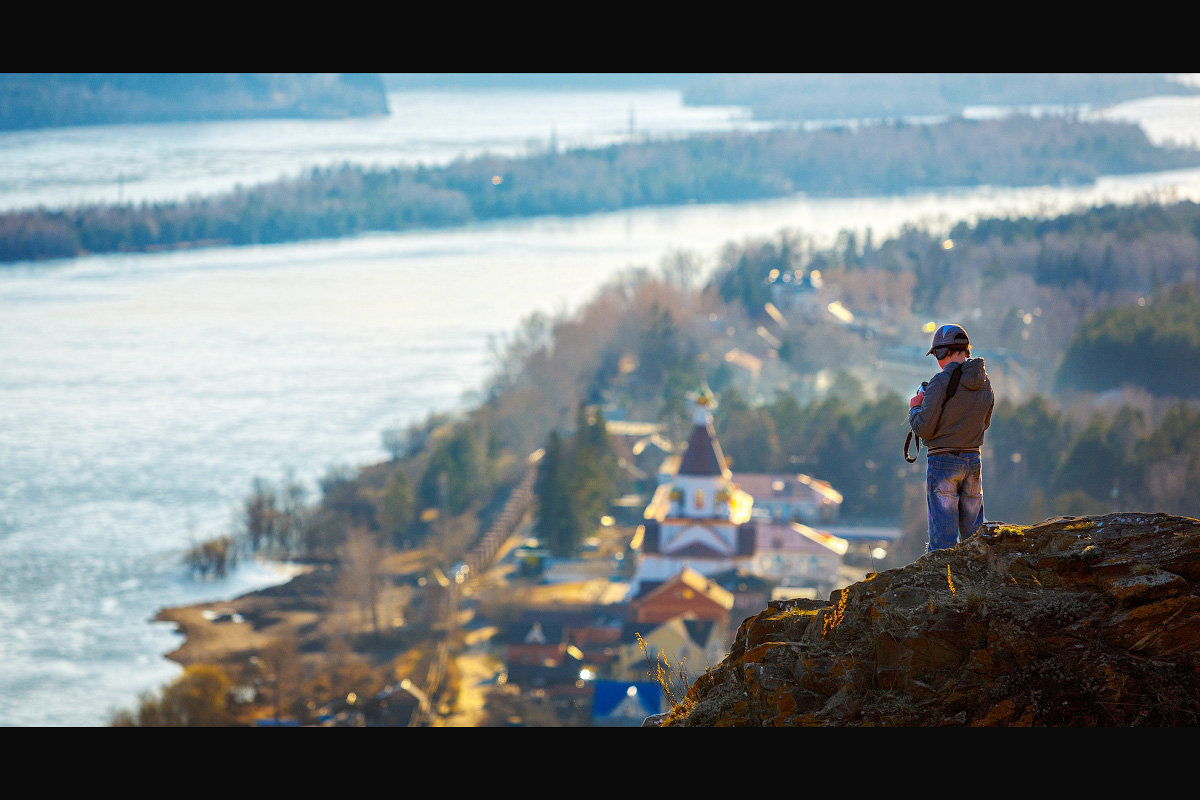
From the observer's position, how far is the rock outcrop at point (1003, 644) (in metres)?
3.35

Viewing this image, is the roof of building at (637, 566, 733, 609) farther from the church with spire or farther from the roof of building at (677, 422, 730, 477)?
the roof of building at (677, 422, 730, 477)

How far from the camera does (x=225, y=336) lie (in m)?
53.6

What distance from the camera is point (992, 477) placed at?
30.3 m

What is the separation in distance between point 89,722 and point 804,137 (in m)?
58.2

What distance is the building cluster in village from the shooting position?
19.0m

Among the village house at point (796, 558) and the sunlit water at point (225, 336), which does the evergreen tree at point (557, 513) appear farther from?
the sunlit water at point (225, 336)

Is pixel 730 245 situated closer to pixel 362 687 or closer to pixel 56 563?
Result: pixel 56 563

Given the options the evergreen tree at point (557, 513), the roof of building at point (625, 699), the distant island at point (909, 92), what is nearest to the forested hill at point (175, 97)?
the distant island at point (909, 92)

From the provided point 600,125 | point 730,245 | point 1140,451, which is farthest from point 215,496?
point 600,125

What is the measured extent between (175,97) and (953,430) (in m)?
54.7

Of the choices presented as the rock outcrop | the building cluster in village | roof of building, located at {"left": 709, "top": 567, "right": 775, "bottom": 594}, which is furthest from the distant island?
the rock outcrop

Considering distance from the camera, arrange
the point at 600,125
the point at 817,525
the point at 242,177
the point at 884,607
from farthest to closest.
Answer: the point at 600,125
the point at 242,177
the point at 817,525
the point at 884,607

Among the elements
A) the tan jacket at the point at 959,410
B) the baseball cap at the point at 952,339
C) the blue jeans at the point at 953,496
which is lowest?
the blue jeans at the point at 953,496

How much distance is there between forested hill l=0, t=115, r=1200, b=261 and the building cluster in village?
37.6m
